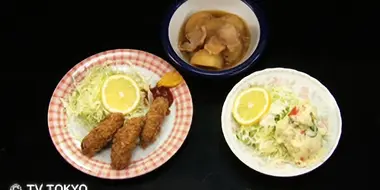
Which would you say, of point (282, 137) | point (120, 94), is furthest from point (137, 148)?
point (282, 137)

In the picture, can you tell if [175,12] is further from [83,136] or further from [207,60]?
[83,136]

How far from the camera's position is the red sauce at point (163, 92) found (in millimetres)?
2027

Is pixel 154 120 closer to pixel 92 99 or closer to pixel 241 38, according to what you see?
pixel 92 99

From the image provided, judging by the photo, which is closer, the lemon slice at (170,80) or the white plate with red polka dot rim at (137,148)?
the white plate with red polka dot rim at (137,148)

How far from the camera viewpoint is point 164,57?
2.11 m

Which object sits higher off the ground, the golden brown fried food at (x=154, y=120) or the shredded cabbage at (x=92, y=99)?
the shredded cabbage at (x=92, y=99)

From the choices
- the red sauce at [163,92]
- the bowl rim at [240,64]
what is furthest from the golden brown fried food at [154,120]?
the bowl rim at [240,64]

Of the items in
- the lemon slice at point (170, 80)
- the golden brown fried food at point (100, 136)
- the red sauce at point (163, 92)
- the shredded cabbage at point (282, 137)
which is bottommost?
the shredded cabbage at point (282, 137)

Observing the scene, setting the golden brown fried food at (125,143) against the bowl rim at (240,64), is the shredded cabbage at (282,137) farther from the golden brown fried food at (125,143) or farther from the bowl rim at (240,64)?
the golden brown fried food at (125,143)

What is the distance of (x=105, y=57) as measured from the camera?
6.92ft

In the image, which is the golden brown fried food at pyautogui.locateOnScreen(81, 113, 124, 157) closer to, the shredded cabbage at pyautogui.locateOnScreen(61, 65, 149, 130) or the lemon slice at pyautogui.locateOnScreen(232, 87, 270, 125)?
the shredded cabbage at pyautogui.locateOnScreen(61, 65, 149, 130)

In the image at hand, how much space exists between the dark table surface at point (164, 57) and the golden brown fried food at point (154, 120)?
0.33ft

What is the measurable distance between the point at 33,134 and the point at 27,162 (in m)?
0.10

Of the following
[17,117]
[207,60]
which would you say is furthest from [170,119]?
[17,117]
